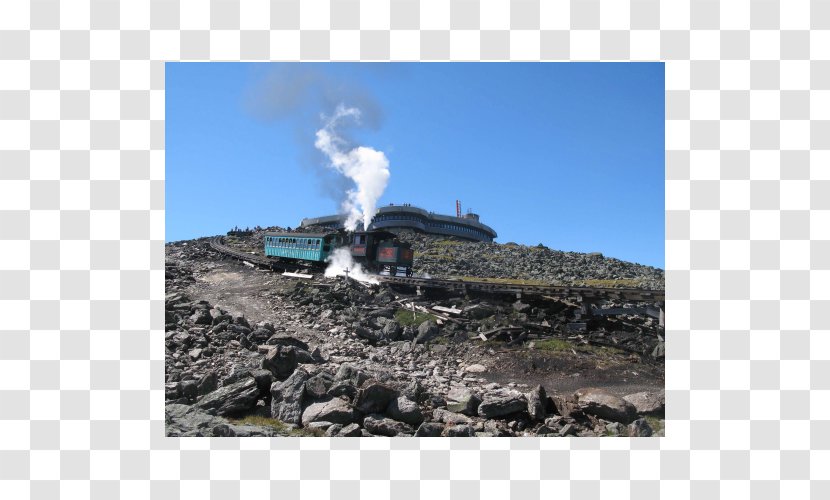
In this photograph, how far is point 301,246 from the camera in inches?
1518

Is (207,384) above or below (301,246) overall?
below

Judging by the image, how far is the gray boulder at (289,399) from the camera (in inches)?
436

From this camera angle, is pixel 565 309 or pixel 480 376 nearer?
pixel 480 376

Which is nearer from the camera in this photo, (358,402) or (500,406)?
(358,402)

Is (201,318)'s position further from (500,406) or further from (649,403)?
(649,403)

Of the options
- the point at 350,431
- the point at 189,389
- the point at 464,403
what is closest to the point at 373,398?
the point at 350,431

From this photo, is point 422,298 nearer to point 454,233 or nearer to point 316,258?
point 316,258

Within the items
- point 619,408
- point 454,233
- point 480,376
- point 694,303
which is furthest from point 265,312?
point 454,233

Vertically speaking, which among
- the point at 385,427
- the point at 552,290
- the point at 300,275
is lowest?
the point at 385,427

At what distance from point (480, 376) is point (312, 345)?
728 centimetres

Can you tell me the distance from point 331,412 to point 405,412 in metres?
1.78

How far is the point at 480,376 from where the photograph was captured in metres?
16.6

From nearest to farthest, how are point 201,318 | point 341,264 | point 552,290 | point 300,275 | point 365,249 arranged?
1. point 201,318
2. point 552,290
3. point 300,275
4. point 365,249
5. point 341,264

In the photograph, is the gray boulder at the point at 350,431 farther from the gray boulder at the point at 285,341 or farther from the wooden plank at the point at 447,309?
the wooden plank at the point at 447,309
